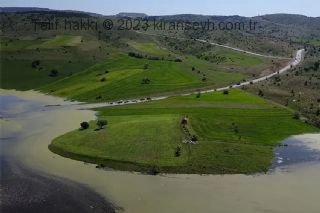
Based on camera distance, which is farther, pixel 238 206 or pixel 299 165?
pixel 299 165

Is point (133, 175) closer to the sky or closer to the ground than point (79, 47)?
closer to the ground

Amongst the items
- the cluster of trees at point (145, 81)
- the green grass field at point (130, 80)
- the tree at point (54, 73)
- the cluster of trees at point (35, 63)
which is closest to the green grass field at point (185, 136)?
the green grass field at point (130, 80)

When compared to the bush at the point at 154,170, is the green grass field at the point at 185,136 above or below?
above

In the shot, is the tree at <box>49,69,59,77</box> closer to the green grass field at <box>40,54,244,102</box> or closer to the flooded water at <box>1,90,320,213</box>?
the green grass field at <box>40,54,244,102</box>

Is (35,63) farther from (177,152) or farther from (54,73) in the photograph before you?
(177,152)

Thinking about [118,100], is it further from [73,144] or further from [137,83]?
[73,144]

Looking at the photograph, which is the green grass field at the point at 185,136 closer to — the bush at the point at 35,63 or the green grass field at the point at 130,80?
the green grass field at the point at 130,80

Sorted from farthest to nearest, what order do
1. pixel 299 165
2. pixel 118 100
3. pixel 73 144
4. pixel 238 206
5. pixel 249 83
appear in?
pixel 249 83 → pixel 118 100 → pixel 73 144 → pixel 299 165 → pixel 238 206

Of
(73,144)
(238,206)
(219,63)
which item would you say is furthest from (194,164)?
(219,63)
